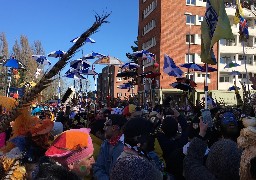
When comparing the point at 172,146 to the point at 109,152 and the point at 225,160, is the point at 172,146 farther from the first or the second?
the point at 225,160

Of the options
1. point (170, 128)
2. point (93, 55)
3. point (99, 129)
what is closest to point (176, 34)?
point (93, 55)

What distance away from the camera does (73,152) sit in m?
3.04

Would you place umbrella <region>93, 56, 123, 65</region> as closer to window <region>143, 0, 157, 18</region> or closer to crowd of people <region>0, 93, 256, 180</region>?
crowd of people <region>0, 93, 256, 180</region>

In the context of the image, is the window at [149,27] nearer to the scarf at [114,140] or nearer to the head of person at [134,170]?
the scarf at [114,140]

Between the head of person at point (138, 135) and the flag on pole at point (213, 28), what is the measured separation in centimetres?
487

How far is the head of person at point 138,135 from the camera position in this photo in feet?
10.6

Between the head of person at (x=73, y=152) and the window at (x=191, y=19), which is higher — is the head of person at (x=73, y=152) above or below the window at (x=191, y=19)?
below

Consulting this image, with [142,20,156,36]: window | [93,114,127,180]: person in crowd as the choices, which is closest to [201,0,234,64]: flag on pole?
[93,114,127,180]: person in crowd

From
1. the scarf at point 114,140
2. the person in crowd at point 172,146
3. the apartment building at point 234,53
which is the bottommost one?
the person in crowd at point 172,146

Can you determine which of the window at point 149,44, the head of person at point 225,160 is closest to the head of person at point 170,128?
the head of person at point 225,160

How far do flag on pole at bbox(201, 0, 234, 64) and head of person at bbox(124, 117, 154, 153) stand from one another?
487 centimetres

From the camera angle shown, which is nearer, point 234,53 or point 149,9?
point 234,53

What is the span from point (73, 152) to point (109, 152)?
1.01 meters

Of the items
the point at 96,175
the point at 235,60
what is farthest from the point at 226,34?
the point at 235,60
